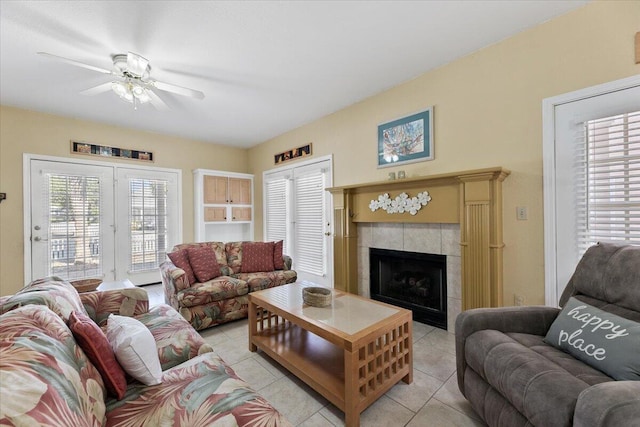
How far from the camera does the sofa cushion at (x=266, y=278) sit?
3041 mm

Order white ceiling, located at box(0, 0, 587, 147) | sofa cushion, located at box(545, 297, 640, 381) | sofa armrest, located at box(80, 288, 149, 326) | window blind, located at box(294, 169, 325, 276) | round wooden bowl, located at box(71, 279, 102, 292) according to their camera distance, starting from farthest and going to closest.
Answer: window blind, located at box(294, 169, 325, 276), round wooden bowl, located at box(71, 279, 102, 292), white ceiling, located at box(0, 0, 587, 147), sofa armrest, located at box(80, 288, 149, 326), sofa cushion, located at box(545, 297, 640, 381)

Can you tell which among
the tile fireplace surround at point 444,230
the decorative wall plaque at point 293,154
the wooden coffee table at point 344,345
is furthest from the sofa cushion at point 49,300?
the decorative wall plaque at point 293,154

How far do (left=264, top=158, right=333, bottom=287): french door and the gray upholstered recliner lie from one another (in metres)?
2.54

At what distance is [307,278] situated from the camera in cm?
437

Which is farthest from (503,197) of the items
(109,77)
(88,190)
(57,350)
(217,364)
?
(88,190)

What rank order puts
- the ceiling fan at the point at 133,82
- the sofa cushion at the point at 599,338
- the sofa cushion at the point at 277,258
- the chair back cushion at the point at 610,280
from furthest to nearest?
1. the sofa cushion at the point at 277,258
2. the ceiling fan at the point at 133,82
3. the chair back cushion at the point at 610,280
4. the sofa cushion at the point at 599,338

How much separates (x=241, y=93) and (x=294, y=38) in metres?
1.23

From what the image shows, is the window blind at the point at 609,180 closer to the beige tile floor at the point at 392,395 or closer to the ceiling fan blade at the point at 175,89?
the beige tile floor at the point at 392,395

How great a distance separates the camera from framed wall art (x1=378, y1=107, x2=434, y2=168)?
281cm

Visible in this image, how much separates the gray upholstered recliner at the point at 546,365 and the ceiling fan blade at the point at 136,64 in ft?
10.5

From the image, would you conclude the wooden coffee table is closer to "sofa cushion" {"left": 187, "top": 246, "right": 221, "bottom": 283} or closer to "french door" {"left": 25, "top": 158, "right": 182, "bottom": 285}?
"sofa cushion" {"left": 187, "top": 246, "right": 221, "bottom": 283}

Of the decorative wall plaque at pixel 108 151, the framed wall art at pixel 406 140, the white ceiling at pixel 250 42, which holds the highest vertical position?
the white ceiling at pixel 250 42

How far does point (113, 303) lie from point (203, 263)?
1.20m

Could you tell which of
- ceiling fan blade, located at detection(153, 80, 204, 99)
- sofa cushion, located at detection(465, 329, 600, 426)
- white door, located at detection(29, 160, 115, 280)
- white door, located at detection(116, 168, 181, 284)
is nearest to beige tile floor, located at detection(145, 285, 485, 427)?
sofa cushion, located at detection(465, 329, 600, 426)
